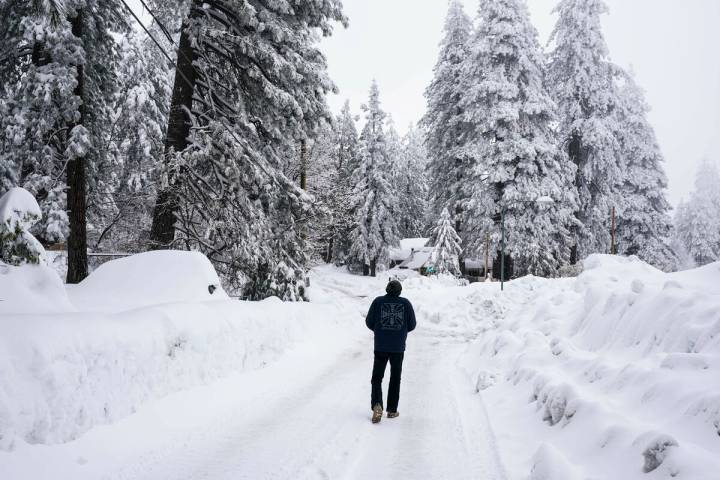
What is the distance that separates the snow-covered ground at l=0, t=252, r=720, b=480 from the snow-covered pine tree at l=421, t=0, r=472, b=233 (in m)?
20.1

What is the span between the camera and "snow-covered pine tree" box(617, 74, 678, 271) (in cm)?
3012

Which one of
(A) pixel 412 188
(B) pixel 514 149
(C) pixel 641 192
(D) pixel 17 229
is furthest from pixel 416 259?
A: (D) pixel 17 229

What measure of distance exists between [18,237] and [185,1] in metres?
7.32

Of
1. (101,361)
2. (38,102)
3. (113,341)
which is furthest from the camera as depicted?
(38,102)

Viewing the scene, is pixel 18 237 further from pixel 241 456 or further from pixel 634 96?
pixel 634 96

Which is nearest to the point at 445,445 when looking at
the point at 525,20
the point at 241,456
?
the point at 241,456

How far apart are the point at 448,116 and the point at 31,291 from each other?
88.4 feet

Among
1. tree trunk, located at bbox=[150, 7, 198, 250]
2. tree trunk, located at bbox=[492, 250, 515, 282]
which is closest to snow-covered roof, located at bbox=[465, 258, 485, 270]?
tree trunk, located at bbox=[492, 250, 515, 282]

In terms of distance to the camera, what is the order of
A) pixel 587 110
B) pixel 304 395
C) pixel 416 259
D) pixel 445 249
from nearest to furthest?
pixel 304 395, pixel 587 110, pixel 445 249, pixel 416 259

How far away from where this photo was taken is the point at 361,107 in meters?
38.4

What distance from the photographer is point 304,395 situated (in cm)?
640

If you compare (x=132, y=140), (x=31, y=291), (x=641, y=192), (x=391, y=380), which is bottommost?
(x=391, y=380)

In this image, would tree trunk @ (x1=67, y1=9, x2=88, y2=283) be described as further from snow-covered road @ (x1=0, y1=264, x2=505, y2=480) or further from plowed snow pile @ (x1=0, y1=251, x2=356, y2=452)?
snow-covered road @ (x1=0, y1=264, x2=505, y2=480)

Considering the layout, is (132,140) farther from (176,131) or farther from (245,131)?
(245,131)
